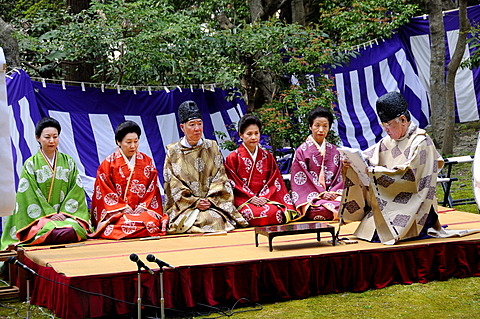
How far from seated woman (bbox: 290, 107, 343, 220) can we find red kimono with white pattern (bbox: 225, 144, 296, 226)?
20 cm

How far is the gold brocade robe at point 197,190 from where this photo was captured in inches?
306

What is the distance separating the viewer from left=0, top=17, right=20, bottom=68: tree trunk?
9477 mm

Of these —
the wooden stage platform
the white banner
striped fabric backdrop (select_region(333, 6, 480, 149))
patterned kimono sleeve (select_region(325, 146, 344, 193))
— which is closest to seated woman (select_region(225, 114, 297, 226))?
patterned kimono sleeve (select_region(325, 146, 344, 193))

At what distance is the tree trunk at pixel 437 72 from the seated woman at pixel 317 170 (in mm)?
5779

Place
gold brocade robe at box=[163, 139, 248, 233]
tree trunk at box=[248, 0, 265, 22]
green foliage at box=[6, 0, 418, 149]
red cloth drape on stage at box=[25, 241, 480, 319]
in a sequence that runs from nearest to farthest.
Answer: red cloth drape on stage at box=[25, 241, 480, 319] < gold brocade robe at box=[163, 139, 248, 233] < green foliage at box=[6, 0, 418, 149] < tree trunk at box=[248, 0, 265, 22]

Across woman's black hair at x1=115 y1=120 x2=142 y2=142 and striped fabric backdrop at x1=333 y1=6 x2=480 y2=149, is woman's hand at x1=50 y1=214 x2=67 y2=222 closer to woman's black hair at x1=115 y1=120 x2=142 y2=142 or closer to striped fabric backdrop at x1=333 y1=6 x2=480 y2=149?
woman's black hair at x1=115 y1=120 x2=142 y2=142

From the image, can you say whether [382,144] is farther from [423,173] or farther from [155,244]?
[155,244]

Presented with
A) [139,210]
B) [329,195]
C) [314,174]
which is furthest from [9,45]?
[329,195]

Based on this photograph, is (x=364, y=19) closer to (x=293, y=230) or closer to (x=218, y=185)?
(x=218, y=185)

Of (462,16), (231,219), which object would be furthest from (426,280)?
(462,16)

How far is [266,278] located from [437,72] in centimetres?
947

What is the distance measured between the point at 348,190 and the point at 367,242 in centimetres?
63

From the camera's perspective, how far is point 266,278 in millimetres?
5637

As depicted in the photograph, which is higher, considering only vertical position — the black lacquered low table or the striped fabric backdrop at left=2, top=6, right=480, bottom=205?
the striped fabric backdrop at left=2, top=6, right=480, bottom=205
